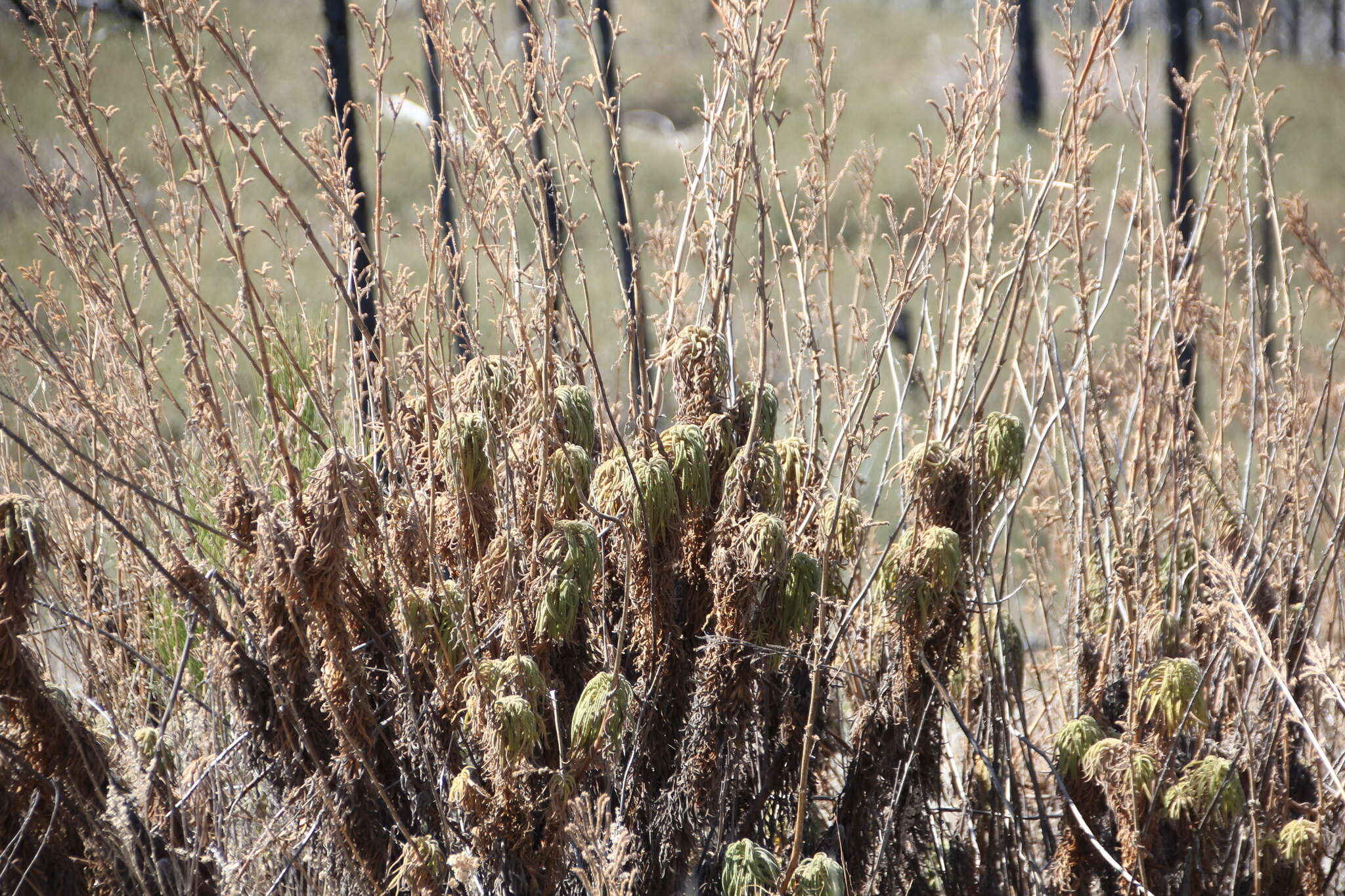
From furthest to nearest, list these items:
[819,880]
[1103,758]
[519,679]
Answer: [1103,758] < [519,679] < [819,880]

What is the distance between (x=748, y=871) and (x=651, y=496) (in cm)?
48

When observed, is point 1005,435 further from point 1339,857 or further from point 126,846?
point 126,846

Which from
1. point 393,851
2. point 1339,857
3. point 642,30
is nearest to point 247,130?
point 393,851

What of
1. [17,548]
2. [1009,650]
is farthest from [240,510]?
[1009,650]

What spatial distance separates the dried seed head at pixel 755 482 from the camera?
1468mm

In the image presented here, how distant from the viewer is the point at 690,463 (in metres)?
1.46

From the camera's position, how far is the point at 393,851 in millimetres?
1534

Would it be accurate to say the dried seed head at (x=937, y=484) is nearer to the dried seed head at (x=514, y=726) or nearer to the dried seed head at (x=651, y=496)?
the dried seed head at (x=651, y=496)

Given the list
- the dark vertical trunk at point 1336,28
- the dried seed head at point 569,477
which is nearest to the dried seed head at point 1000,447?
the dried seed head at point 569,477

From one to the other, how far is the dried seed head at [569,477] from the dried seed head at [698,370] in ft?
0.57

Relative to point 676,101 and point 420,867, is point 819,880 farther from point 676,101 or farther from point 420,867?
point 676,101

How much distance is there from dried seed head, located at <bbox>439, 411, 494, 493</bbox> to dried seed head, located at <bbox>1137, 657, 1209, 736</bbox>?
1.04m

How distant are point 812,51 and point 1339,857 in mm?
1453

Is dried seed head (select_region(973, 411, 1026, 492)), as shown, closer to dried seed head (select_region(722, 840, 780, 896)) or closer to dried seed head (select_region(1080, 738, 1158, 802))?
dried seed head (select_region(1080, 738, 1158, 802))
